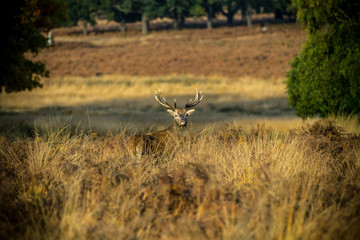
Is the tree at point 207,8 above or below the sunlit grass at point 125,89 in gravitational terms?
above

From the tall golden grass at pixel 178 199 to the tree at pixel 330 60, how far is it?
620 cm

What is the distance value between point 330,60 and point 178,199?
9.58 m

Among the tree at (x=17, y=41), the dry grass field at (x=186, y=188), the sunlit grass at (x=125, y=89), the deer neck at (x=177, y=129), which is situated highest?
→ the tree at (x=17, y=41)

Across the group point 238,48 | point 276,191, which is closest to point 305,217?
point 276,191

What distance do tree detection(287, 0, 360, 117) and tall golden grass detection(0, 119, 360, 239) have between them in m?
6.20

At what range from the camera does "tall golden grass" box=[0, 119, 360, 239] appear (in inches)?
193

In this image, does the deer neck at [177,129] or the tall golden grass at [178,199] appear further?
the deer neck at [177,129]

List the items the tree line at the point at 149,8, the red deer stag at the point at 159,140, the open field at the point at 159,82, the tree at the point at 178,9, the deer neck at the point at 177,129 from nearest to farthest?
the red deer stag at the point at 159,140, the deer neck at the point at 177,129, the open field at the point at 159,82, the tree line at the point at 149,8, the tree at the point at 178,9

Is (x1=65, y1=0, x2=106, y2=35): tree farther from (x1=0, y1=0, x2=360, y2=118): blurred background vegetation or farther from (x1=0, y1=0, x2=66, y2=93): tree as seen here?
(x1=0, y1=0, x2=66, y2=93): tree

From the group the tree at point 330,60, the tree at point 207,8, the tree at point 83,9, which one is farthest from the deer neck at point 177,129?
the tree at point 83,9

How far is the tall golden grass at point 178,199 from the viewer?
→ 490 cm

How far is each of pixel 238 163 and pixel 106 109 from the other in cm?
1629

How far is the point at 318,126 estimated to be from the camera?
32.9ft

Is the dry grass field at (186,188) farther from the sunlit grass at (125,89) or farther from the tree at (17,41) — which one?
the sunlit grass at (125,89)
